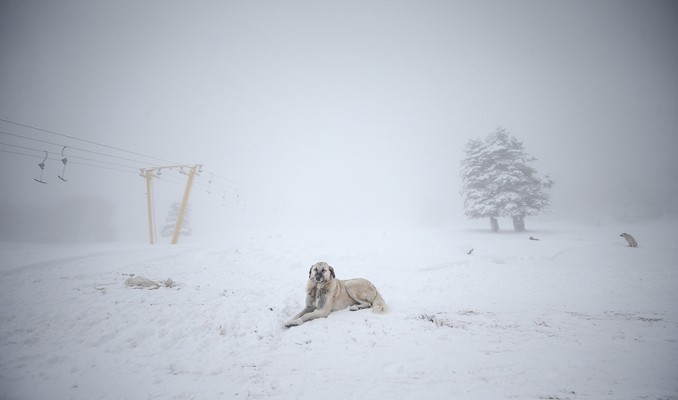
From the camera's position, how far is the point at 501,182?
70.7 feet

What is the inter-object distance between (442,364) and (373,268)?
9.15m

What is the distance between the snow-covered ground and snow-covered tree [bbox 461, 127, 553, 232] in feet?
35.7

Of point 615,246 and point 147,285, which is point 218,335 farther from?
point 615,246

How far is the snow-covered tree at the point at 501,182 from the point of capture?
21031 millimetres

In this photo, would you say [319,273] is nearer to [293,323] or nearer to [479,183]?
[293,323]

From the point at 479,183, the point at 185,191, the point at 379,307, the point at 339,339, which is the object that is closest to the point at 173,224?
the point at 185,191

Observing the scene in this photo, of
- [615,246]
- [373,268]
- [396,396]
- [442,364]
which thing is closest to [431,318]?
[442,364]

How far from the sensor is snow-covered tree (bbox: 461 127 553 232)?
2103cm

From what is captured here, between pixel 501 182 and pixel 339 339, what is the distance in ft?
73.1

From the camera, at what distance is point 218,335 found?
17.1 ft

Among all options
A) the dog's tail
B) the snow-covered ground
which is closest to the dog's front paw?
the snow-covered ground

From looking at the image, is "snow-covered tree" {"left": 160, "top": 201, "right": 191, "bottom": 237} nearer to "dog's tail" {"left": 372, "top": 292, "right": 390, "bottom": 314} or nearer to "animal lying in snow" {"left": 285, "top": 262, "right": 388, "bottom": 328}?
"animal lying in snow" {"left": 285, "top": 262, "right": 388, "bottom": 328}

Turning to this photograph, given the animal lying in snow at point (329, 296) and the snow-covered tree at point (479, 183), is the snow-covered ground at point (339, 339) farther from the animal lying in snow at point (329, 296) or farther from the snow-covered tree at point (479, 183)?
the snow-covered tree at point (479, 183)

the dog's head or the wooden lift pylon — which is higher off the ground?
the wooden lift pylon
